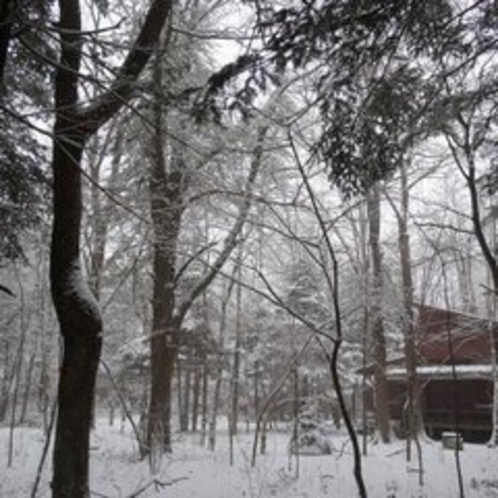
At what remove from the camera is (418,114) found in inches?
225

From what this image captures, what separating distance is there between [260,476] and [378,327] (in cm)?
842

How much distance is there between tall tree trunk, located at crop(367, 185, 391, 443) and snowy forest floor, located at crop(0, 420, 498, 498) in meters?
4.01

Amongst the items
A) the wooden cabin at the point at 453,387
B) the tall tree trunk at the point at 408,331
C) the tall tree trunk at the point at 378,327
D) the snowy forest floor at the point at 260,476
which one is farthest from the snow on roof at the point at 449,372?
the snowy forest floor at the point at 260,476

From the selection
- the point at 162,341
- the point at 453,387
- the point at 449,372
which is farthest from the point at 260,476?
the point at 453,387

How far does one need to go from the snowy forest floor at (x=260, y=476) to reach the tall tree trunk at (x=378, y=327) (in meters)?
4.01

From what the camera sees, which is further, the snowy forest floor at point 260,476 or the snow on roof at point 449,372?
the snow on roof at point 449,372

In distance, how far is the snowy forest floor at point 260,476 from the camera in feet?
36.2

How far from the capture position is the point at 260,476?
41.3 ft

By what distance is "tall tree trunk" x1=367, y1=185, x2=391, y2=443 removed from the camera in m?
16.8

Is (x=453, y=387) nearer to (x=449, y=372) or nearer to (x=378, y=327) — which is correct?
(x=449, y=372)

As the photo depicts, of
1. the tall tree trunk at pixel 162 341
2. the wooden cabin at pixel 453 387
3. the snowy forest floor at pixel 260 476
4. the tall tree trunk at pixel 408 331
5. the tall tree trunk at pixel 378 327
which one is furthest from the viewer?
the wooden cabin at pixel 453 387

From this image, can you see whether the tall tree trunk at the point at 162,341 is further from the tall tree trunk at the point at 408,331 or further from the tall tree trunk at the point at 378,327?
the tall tree trunk at the point at 408,331

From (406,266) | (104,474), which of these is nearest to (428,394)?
(406,266)

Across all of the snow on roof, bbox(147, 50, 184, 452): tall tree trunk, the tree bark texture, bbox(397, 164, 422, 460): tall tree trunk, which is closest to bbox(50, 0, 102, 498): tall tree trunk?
Answer: the tree bark texture
